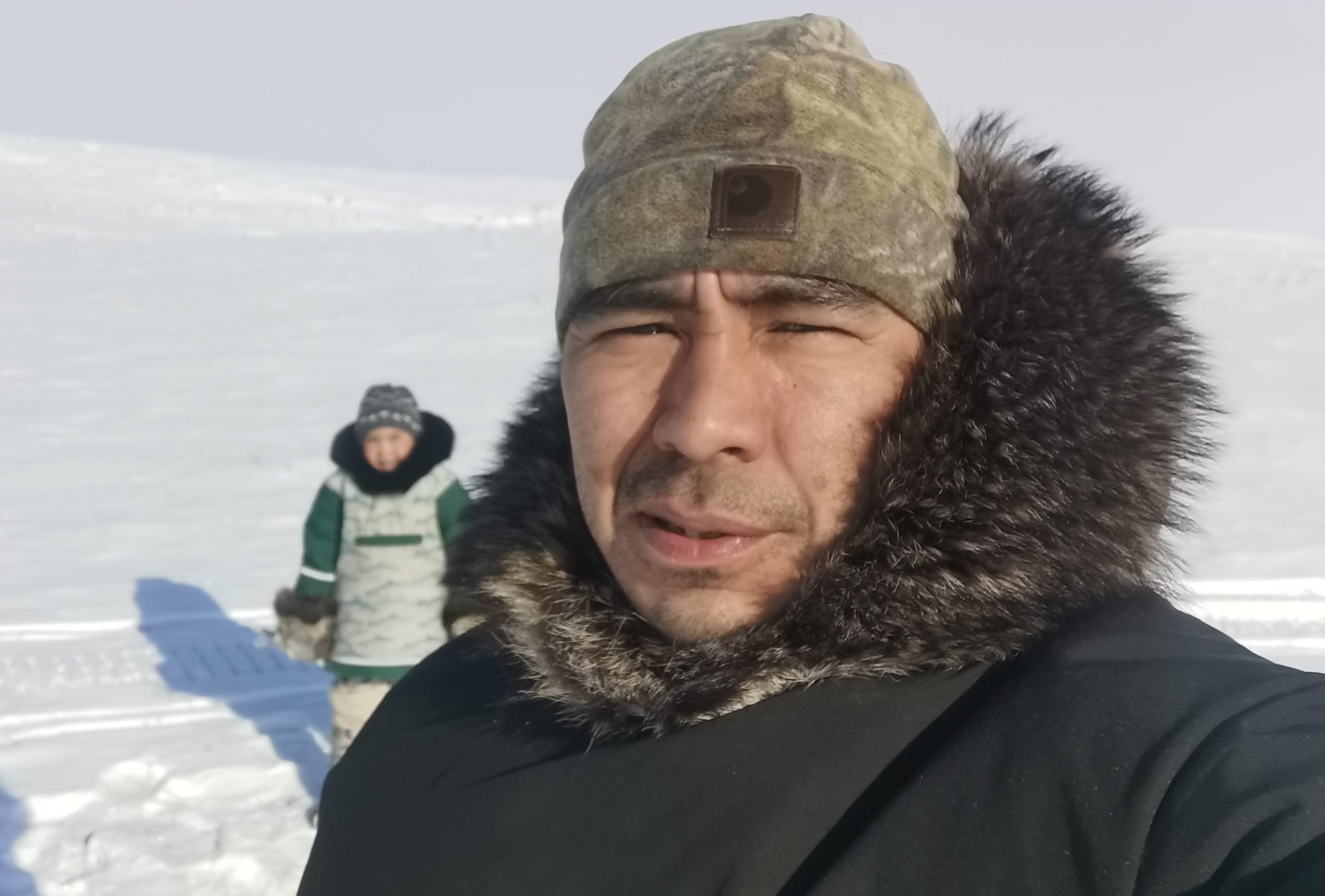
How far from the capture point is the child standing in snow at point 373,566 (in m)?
4.08

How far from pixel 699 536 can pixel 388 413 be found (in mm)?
3219

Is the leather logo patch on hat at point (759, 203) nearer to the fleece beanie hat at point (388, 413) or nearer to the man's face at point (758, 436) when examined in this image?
the man's face at point (758, 436)

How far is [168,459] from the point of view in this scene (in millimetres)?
8227

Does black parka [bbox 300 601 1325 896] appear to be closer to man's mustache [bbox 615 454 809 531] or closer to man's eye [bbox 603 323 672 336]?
man's mustache [bbox 615 454 809 531]

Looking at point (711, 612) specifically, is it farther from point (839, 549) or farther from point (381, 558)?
point (381, 558)

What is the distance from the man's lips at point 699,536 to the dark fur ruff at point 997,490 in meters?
0.08

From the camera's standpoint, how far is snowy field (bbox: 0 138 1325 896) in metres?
3.84

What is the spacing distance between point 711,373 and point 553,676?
39cm

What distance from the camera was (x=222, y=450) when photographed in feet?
27.8

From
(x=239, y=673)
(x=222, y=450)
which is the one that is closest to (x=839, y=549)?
(x=239, y=673)

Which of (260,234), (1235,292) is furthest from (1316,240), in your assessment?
(260,234)

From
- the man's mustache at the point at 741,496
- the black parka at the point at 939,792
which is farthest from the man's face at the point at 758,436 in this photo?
the black parka at the point at 939,792

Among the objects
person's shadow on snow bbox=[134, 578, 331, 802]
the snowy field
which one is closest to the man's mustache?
the snowy field

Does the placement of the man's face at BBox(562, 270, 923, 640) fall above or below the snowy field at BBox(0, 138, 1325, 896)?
above
